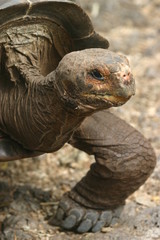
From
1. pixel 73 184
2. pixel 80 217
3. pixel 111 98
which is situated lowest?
pixel 73 184

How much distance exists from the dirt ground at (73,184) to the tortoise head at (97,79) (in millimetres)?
979

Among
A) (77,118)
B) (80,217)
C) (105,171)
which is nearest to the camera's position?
(77,118)

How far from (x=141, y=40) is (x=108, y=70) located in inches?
152

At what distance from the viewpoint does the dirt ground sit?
118 inches

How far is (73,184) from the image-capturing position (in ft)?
11.6

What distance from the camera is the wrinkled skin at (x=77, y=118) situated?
212 centimetres

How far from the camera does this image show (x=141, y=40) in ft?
19.1

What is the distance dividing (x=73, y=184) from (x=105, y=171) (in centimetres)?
69

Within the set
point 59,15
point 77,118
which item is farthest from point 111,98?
point 59,15

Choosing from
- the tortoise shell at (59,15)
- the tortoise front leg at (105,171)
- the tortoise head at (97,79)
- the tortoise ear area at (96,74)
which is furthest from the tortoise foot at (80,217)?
the tortoise ear area at (96,74)

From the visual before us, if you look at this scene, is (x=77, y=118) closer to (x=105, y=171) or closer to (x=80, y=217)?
(x=105, y=171)

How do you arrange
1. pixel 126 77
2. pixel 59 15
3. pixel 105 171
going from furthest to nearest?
pixel 105 171
pixel 59 15
pixel 126 77

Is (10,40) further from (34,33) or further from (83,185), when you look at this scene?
(83,185)

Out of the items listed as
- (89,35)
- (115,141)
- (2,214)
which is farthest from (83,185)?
(89,35)
